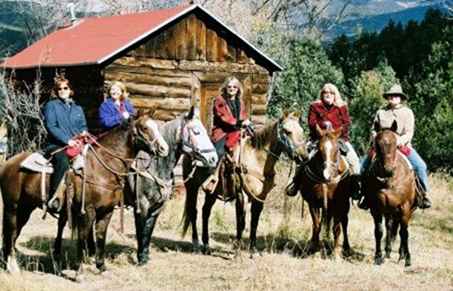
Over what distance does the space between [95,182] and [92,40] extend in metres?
11.4

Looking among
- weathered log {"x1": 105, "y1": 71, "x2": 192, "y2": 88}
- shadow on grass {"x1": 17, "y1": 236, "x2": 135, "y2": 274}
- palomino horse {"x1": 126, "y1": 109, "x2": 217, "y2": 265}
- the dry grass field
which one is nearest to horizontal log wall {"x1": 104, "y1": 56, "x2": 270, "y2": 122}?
weathered log {"x1": 105, "y1": 71, "x2": 192, "y2": 88}

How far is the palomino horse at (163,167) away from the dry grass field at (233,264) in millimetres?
808

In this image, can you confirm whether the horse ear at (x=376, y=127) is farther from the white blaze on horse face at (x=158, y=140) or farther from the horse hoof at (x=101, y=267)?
the horse hoof at (x=101, y=267)

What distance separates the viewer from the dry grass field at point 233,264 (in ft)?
30.1

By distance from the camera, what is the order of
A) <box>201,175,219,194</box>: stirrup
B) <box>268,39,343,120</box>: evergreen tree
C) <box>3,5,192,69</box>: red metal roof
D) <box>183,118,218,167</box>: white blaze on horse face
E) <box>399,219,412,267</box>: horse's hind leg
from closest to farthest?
<box>183,118,218,167</box>: white blaze on horse face → <box>399,219,412,267</box>: horse's hind leg → <box>201,175,219,194</box>: stirrup → <box>3,5,192,69</box>: red metal roof → <box>268,39,343,120</box>: evergreen tree

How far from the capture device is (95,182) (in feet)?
29.9

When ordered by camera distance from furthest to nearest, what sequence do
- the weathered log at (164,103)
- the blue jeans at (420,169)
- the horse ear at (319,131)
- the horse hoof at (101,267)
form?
the weathered log at (164,103)
the blue jeans at (420,169)
the horse ear at (319,131)
the horse hoof at (101,267)

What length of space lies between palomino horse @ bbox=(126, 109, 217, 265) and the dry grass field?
81cm

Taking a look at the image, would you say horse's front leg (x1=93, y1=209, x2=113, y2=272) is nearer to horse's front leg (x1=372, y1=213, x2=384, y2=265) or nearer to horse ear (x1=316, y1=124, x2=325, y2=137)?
horse ear (x1=316, y1=124, x2=325, y2=137)

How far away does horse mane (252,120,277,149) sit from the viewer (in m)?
10.6

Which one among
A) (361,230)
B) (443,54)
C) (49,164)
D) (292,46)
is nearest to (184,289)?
(49,164)

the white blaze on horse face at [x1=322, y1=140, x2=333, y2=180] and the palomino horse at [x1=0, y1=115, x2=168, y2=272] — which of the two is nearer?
the palomino horse at [x1=0, y1=115, x2=168, y2=272]

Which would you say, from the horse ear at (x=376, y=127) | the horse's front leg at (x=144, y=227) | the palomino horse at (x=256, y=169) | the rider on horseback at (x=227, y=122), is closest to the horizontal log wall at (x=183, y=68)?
the rider on horseback at (x=227, y=122)

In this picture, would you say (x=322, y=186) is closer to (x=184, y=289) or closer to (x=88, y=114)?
(x=184, y=289)
